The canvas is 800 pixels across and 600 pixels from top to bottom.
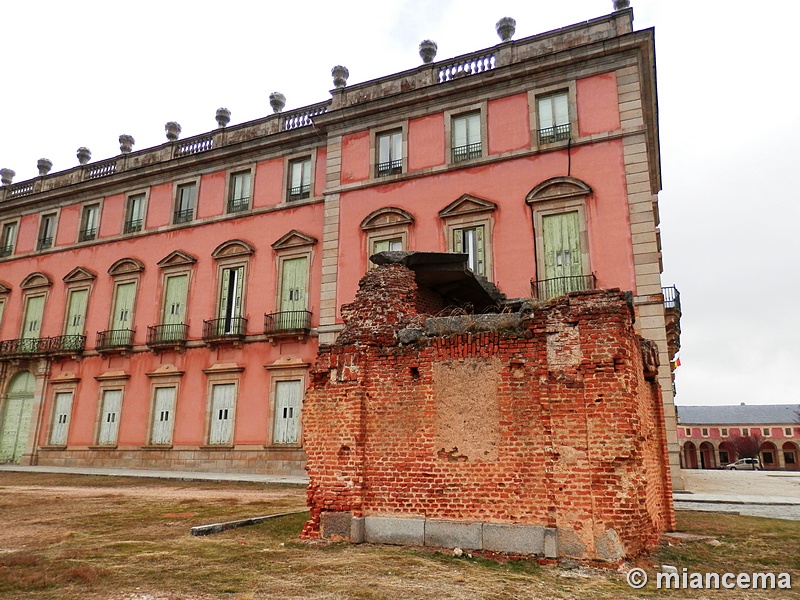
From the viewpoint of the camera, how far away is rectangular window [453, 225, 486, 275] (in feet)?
63.1

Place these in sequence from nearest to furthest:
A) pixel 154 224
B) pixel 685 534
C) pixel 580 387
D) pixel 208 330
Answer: pixel 580 387, pixel 685 534, pixel 208 330, pixel 154 224

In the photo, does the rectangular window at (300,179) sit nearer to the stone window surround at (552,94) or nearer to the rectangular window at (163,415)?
the stone window surround at (552,94)

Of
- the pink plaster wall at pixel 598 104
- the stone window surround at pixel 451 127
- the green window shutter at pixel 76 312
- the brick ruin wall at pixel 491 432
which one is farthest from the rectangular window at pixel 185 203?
the brick ruin wall at pixel 491 432

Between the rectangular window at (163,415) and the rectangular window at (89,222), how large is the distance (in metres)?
8.77

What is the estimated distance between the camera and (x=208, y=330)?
23.1 metres

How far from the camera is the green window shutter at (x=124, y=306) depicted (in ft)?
82.4

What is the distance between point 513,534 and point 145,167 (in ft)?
80.9

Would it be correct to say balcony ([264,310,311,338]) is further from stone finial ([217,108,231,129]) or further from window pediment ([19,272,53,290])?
window pediment ([19,272,53,290])

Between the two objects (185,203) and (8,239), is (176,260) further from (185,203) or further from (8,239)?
(8,239)

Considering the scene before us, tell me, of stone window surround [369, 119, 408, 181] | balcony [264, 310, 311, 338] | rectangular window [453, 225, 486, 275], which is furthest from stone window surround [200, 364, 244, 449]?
rectangular window [453, 225, 486, 275]

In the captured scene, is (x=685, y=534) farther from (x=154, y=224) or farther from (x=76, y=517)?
(x=154, y=224)

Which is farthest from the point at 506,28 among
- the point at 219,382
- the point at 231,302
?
the point at 219,382

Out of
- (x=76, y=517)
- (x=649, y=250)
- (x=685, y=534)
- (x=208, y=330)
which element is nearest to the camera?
(x=685, y=534)

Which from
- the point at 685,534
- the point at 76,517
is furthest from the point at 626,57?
the point at 76,517
